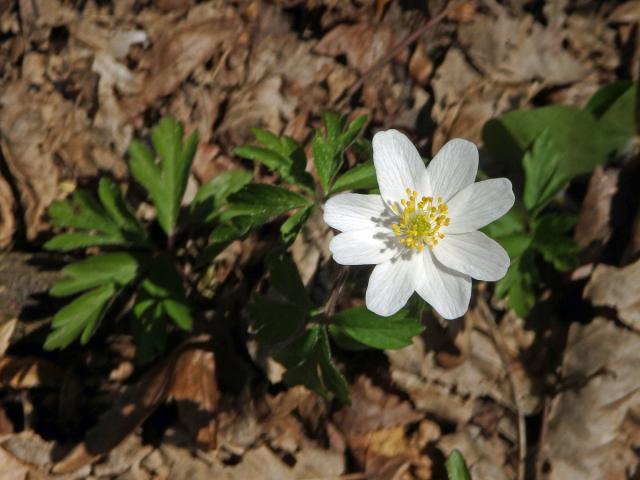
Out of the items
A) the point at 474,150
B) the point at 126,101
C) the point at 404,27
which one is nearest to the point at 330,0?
the point at 404,27

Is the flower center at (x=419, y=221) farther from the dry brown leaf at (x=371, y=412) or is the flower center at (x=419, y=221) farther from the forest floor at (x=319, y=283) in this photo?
the dry brown leaf at (x=371, y=412)

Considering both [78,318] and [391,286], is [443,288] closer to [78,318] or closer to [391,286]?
[391,286]

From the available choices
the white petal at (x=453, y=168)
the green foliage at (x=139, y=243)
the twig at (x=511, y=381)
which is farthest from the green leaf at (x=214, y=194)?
the twig at (x=511, y=381)

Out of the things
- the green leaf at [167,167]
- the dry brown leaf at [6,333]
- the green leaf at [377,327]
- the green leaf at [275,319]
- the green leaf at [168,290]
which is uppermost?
the green leaf at [167,167]

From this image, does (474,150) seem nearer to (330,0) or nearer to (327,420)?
(327,420)

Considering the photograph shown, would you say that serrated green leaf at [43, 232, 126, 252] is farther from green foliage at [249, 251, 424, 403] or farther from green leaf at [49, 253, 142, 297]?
green foliage at [249, 251, 424, 403]

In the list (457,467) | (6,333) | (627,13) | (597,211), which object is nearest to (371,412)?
(457,467)

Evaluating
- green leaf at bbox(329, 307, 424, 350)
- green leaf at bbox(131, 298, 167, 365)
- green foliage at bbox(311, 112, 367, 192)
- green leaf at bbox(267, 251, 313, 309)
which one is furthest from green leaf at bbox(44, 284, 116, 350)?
green foliage at bbox(311, 112, 367, 192)
